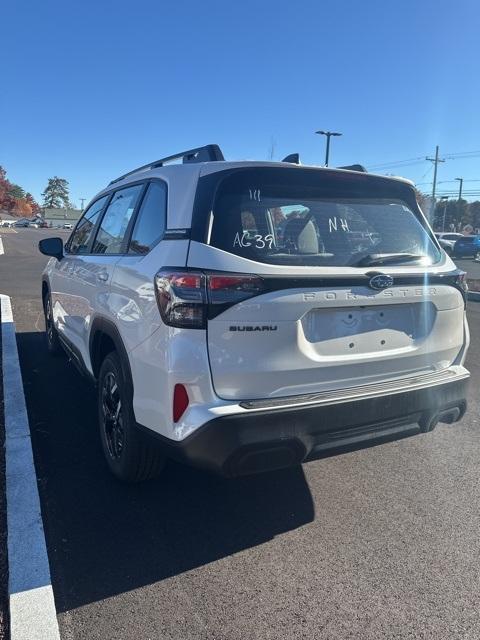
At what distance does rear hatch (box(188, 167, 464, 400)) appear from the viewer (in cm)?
263

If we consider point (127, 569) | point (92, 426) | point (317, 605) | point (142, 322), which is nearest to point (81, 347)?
point (92, 426)

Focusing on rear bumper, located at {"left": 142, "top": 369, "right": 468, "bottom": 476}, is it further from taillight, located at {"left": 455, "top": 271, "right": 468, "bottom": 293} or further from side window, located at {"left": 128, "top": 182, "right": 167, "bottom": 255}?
side window, located at {"left": 128, "top": 182, "right": 167, "bottom": 255}

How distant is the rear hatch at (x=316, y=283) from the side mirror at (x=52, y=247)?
10.5 ft

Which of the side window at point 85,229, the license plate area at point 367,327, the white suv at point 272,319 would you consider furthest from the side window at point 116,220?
the license plate area at point 367,327

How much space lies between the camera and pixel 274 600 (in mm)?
2498

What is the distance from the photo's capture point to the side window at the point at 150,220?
310 centimetres

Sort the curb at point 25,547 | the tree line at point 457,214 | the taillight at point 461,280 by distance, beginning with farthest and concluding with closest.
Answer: the tree line at point 457,214 → the taillight at point 461,280 → the curb at point 25,547

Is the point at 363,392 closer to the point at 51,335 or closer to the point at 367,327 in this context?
the point at 367,327

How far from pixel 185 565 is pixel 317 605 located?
677 mm

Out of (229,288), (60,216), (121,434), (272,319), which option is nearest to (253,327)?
(272,319)

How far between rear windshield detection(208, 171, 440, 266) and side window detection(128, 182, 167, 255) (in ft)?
1.55

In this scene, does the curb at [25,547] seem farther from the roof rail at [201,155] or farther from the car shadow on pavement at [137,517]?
the roof rail at [201,155]

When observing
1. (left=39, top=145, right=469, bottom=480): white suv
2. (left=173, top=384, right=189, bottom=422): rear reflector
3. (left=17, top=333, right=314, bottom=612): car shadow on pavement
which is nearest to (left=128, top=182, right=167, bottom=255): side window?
(left=39, top=145, right=469, bottom=480): white suv

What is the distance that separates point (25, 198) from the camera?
470ft
